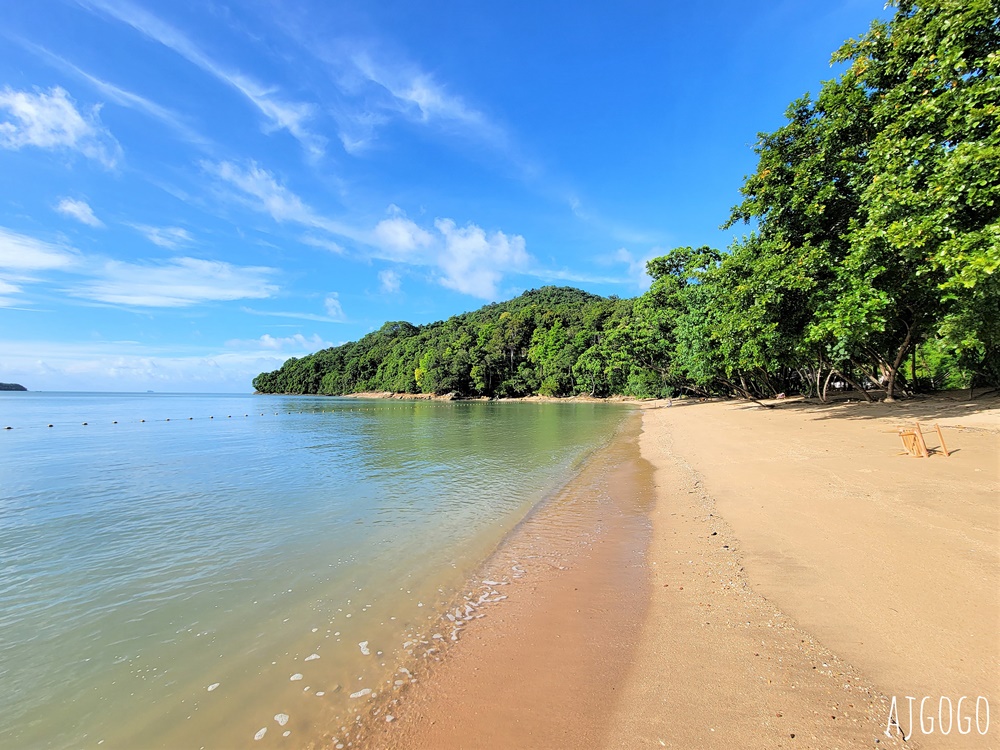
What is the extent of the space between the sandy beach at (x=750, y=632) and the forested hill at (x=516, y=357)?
158 ft

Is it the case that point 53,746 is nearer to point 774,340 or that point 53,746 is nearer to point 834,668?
point 834,668

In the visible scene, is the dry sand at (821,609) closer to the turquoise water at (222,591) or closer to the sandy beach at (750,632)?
the sandy beach at (750,632)

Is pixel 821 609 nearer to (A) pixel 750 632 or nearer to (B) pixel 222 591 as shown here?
(A) pixel 750 632

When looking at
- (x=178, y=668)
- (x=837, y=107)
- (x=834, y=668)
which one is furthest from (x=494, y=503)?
(x=837, y=107)

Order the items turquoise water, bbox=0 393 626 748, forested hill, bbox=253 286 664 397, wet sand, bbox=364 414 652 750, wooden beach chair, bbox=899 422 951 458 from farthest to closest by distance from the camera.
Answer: forested hill, bbox=253 286 664 397, wooden beach chair, bbox=899 422 951 458, turquoise water, bbox=0 393 626 748, wet sand, bbox=364 414 652 750

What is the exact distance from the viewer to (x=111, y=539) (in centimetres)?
770

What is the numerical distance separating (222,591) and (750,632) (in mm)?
6305

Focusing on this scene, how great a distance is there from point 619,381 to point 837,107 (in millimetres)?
57862

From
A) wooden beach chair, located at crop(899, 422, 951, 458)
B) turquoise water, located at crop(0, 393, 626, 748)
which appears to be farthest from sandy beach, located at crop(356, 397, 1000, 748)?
wooden beach chair, located at crop(899, 422, 951, 458)

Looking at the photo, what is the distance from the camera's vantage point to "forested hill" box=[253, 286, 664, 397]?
242ft

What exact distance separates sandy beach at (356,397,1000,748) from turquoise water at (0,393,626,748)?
1032mm

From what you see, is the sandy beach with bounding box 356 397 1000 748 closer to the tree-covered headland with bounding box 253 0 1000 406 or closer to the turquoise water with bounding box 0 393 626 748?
the turquoise water with bounding box 0 393 626 748

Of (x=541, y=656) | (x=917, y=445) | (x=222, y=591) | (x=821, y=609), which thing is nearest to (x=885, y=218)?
(x=917, y=445)

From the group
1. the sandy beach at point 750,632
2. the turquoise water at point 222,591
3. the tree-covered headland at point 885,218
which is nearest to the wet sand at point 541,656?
the sandy beach at point 750,632
